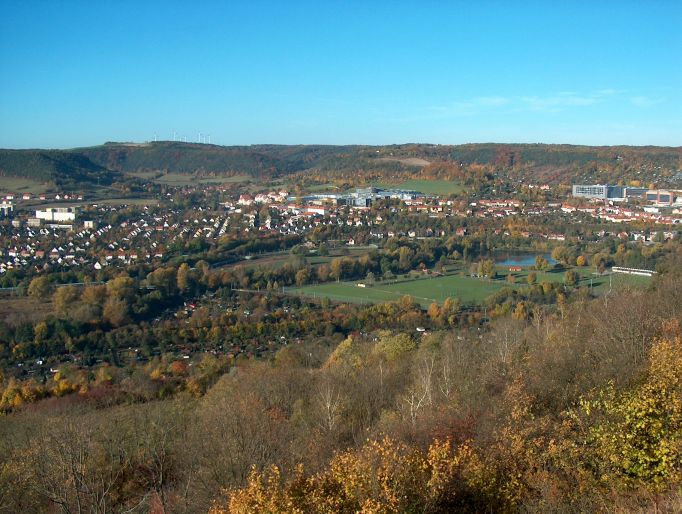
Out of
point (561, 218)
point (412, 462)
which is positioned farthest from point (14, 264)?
point (561, 218)

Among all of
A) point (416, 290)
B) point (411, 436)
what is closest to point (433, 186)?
point (416, 290)

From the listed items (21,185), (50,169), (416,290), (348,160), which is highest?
(348,160)

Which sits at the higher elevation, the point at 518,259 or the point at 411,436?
the point at 411,436

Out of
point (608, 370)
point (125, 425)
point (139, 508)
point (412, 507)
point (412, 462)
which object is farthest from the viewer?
point (125, 425)

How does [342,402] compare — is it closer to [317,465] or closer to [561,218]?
[317,465]

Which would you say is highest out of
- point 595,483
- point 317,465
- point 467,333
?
point 595,483

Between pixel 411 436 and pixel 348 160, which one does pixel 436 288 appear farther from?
pixel 348 160

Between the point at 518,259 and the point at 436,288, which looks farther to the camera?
the point at 518,259

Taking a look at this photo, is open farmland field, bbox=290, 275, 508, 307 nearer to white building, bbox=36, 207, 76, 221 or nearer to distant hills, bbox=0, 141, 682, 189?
white building, bbox=36, 207, 76, 221
